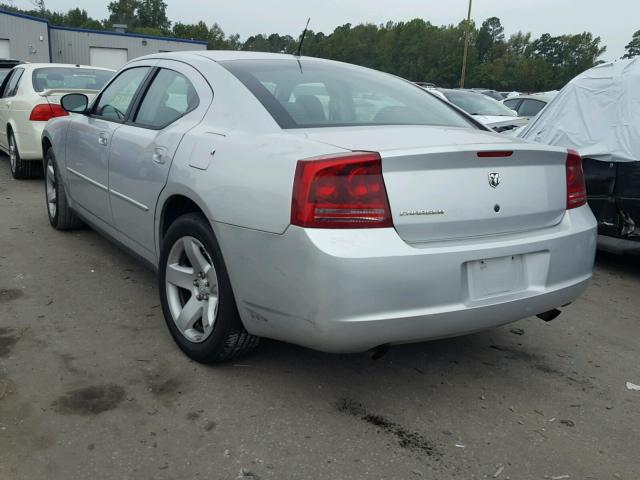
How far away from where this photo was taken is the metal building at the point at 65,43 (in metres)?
33.4

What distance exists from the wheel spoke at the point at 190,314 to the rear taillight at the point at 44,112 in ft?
17.8

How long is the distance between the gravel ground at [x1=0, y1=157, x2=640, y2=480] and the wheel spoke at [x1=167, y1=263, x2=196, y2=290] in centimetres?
37

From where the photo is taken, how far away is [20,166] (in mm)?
8023

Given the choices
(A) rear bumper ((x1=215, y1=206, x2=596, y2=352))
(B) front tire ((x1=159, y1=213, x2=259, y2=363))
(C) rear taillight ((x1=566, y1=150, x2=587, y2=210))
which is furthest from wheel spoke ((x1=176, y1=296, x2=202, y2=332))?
(C) rear taillight ((x1=566, y1=150, x2=587, y2=210))

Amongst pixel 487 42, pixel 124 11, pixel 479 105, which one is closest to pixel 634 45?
pixel 487 42

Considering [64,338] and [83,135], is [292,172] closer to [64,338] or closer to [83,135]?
[64,338]

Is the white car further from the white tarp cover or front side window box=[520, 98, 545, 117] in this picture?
front side window box=[520, 98, 545, 117]

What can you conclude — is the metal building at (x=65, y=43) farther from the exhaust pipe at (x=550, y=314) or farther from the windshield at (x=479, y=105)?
the exhaust pipe at (x=550, y=314)

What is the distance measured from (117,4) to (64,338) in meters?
129

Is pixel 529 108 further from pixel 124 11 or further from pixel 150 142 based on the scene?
pixel 124 11

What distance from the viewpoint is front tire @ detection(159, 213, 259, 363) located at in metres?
2.82

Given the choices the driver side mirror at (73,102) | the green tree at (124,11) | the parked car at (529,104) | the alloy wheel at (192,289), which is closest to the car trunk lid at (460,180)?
the alloy wheel at (192,289)

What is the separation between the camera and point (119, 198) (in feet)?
12.4

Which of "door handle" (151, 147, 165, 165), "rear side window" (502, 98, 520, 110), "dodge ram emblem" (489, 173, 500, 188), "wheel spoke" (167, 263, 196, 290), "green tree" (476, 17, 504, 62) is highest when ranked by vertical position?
"green tree" (476, 17, 504, 62)
